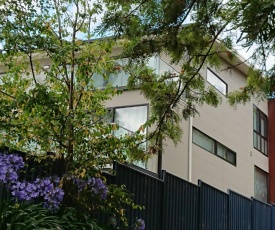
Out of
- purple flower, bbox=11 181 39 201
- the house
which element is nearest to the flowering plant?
purple flower, bbox=11 181 39 201

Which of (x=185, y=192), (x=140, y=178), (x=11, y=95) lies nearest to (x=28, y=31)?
(x=11, y=95)

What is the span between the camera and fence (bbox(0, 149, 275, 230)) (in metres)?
10.2

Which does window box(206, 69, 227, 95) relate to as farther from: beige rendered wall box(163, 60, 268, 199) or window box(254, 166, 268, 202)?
window box(254, 166, 268, 202)

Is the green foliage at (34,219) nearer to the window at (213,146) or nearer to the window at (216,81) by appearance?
the window at (213,146)

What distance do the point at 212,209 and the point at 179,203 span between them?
1.94 metres

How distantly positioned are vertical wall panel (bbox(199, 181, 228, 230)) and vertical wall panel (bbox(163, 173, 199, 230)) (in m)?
0.32

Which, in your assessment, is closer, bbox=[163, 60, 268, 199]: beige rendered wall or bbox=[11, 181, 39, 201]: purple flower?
bbox=[11, 181, 39, 201]: purple flower

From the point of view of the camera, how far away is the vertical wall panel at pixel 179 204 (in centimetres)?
1177

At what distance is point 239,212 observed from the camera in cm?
1575

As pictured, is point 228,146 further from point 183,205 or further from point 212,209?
point 183,205

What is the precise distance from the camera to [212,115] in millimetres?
18094

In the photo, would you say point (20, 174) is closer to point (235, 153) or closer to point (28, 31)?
point (28, 31)

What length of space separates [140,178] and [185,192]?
2285 millimetres

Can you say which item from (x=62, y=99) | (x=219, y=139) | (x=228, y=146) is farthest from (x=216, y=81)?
(x=62, y=99)
